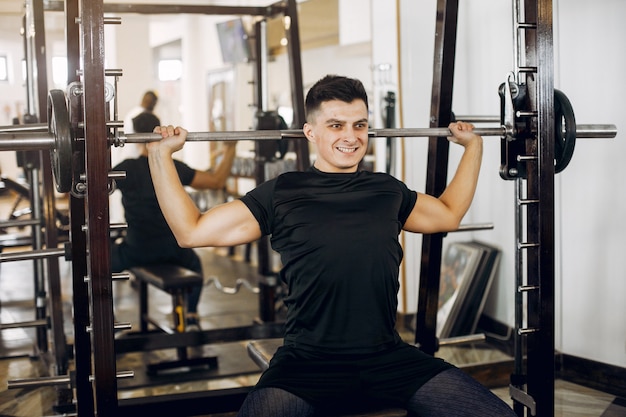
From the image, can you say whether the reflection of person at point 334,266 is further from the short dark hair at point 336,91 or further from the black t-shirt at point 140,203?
the black t-shirt at point 140,203

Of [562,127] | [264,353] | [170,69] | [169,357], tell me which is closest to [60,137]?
[264,353]

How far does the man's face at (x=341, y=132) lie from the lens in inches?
85.7

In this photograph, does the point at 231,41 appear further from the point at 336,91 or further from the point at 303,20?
the point at 336,91

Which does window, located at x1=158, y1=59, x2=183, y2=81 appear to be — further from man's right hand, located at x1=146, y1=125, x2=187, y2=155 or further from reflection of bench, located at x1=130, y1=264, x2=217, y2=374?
man's right hand, located at x1=146, y1=125, x2=187, y2=155

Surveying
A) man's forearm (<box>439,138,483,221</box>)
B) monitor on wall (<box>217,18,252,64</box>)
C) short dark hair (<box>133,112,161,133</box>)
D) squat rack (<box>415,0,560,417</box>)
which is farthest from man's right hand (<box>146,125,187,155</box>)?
monitor on wall (<box>217,18,252,64</box>)

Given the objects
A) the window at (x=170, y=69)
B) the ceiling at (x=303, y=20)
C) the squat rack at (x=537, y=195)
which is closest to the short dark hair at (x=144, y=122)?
the ceiling at (x=303, y=20)

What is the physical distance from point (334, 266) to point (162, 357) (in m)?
2.29

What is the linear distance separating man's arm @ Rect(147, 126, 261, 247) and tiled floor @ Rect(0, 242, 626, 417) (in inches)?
60.3

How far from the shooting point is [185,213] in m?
2.08

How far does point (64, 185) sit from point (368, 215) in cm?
81

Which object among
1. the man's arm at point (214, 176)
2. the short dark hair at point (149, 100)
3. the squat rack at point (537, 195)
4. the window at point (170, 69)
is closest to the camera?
the squat rack at point (537, 195)

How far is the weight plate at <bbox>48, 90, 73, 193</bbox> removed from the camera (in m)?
2.00

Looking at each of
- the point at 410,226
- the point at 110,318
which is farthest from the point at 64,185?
the point at 410,226

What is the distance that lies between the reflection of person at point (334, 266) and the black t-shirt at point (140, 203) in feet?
6.47
